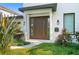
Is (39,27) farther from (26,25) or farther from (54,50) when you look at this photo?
(54,50)

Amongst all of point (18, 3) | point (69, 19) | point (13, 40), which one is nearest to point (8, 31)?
point (13, 40)

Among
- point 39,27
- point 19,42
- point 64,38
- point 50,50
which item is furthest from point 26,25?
point 64,38

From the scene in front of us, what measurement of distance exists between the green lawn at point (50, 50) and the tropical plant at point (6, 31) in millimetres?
188

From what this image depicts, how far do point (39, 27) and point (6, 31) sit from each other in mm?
813

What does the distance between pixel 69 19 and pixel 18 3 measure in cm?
128

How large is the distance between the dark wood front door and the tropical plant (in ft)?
1.54

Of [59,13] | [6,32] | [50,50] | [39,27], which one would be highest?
[59,13]

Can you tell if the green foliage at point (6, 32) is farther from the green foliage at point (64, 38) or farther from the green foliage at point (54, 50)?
the green foliage at point (64, 38)

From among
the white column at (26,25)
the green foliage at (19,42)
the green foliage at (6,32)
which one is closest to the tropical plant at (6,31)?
the green foliage at (6,32)

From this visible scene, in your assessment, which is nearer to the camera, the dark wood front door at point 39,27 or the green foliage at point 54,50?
the green foliage at point 54,50

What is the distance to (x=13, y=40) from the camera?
179 inches

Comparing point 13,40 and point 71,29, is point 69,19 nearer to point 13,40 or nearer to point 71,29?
point 71,29

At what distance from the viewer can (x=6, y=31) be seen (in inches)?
177

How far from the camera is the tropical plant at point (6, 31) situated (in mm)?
4480
